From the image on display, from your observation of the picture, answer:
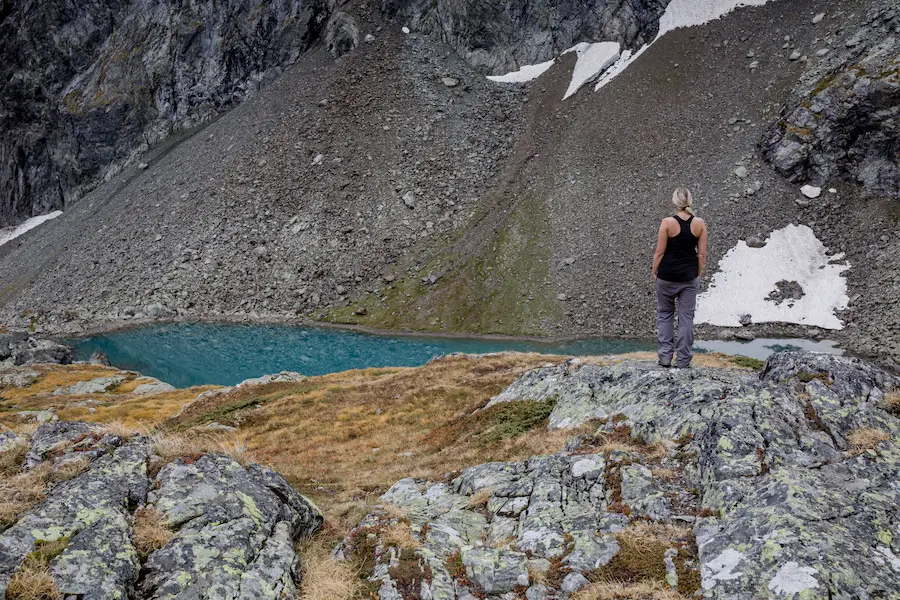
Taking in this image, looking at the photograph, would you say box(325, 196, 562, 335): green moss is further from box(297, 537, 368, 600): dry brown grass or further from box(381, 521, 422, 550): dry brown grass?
box(297, 537, 368, 600): dry brown grass

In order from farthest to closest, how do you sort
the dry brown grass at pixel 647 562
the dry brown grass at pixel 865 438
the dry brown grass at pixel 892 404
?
the dry brown grass at pixel 892 404, the dry brown grass at pixel 865 438, the dry brown grass at pixel 647 562

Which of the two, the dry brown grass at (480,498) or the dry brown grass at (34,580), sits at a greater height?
the dry brown grass at (34,580)

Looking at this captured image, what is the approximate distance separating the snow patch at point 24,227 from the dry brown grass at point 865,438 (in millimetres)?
145719

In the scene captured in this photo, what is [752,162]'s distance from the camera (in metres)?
67.9

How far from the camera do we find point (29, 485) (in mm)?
8367

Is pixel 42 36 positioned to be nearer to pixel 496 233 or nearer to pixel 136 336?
pixel 136 336

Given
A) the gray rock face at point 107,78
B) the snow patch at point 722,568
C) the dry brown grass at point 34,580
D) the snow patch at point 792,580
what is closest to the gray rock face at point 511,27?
the gray rock face at point 107,78

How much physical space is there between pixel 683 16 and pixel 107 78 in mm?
119965

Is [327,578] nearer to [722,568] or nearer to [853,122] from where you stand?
[722,568]

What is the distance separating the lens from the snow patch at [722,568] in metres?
7.18

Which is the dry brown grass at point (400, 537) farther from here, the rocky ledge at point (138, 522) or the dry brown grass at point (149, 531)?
the dry brown grass at point (149, 531)

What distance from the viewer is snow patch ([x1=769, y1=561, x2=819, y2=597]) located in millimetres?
6586

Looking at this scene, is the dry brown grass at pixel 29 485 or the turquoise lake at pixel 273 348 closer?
the dry brown grass at pixel 29 485

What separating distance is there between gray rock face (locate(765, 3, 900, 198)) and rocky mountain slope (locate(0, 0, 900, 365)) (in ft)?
0.78
